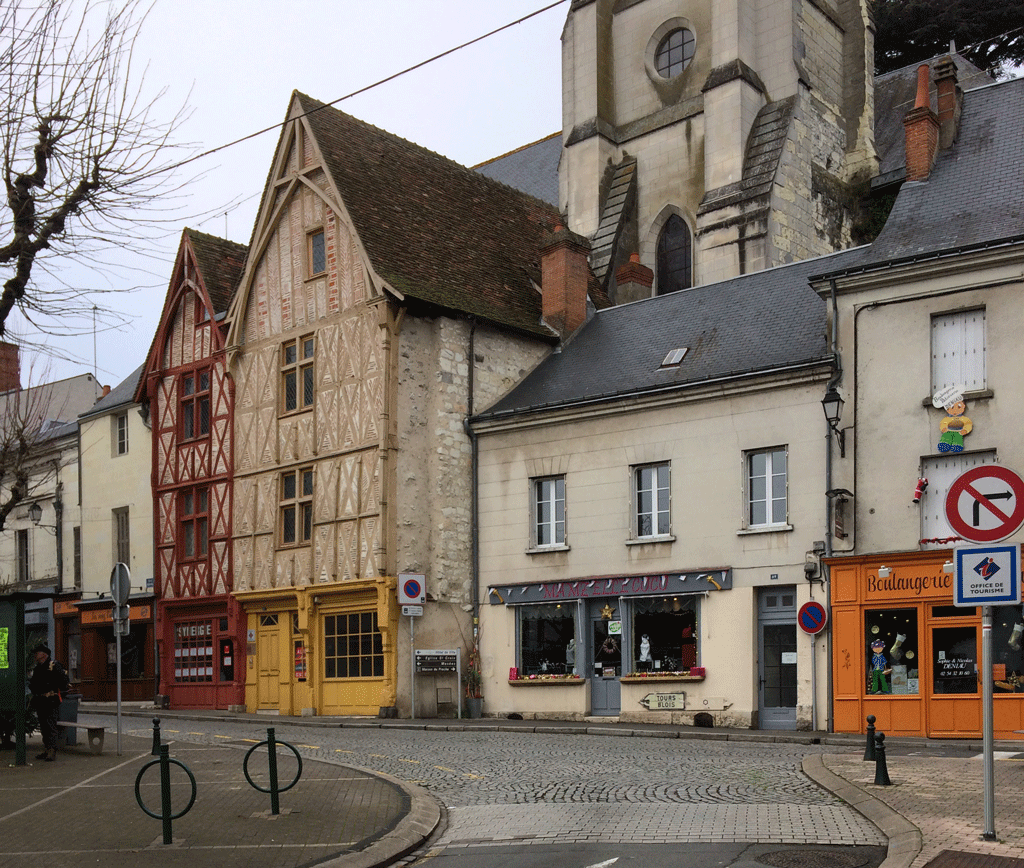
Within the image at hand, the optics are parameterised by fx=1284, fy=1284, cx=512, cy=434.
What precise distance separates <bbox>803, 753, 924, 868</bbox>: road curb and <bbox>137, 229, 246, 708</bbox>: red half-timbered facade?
1789cm

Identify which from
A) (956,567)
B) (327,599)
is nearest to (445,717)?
(327,599)

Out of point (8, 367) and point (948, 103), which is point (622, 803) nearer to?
point (948, 103)

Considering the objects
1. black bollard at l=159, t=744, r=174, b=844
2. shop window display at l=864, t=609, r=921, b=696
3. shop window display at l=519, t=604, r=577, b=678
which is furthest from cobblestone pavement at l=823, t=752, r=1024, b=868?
shop window display at l=519, t=604, r=577, b=678

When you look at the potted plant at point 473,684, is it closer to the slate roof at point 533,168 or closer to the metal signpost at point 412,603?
the metal signpost at point 412,603

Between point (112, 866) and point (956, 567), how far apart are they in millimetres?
6072

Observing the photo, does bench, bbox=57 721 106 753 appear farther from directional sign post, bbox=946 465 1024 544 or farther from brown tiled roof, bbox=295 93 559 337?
brown tiled roof, bbox=295 93 559 337

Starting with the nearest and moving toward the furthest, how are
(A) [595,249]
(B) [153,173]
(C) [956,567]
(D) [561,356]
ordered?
(C) [956,567] → (B) [153,173] → (D) [561,356] → (A) [595,249]

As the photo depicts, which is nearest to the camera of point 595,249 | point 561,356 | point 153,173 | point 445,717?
point 153,173

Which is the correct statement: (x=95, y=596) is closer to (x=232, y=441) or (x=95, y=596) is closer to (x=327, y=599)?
(x=232, y=441)

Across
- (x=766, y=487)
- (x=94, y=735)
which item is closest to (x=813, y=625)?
(x=766, y=487)

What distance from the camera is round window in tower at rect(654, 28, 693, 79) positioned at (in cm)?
3372

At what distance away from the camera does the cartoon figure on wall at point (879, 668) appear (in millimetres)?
19312

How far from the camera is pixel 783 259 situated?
30.5 meters

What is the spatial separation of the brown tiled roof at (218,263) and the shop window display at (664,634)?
13151 millimetres
